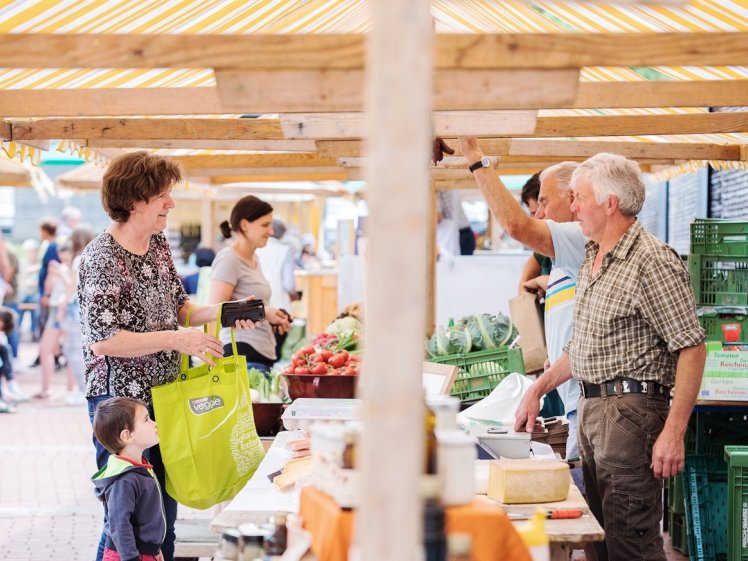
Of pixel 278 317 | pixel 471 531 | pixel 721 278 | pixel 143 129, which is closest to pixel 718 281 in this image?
pixel 721 278

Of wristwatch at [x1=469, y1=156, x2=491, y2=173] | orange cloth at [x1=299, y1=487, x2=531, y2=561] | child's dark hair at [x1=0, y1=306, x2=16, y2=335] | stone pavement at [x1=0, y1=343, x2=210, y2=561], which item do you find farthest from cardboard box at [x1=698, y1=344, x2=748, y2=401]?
child's dark hair at [x1=0, y1=306, x2=16, y2=335]

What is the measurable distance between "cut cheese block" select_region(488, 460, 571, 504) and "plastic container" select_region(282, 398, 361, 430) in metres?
0.98

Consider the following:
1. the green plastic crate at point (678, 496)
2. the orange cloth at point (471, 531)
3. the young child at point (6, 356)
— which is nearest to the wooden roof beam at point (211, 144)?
the green plastic crate at point (678, 496)

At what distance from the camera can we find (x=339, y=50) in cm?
215

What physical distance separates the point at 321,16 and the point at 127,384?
333cm

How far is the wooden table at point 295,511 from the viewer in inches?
101

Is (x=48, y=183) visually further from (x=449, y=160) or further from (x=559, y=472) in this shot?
(x=559, y=472)

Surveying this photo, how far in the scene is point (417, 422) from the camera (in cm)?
150

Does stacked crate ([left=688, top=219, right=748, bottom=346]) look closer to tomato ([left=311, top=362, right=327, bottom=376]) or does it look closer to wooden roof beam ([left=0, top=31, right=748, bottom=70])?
tomato ([left=311, top=362, right=327, bottom=376])

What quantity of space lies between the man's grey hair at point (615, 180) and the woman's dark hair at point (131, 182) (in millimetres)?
1633

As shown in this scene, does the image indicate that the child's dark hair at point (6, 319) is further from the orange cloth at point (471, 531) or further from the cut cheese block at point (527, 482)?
the orange cloth at point (471, 531)

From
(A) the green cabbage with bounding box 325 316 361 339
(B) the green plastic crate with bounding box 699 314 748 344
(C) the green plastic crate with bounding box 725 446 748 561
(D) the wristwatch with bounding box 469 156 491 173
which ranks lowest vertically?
(C) the green plastic crate with bounding box 725 446 748 561

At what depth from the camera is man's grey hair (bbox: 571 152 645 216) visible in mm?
3494

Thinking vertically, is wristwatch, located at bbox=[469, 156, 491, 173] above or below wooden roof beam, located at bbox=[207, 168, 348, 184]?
below
